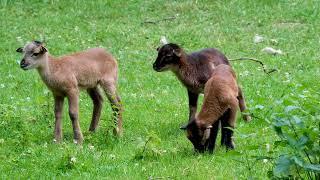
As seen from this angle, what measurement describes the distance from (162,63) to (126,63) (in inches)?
179

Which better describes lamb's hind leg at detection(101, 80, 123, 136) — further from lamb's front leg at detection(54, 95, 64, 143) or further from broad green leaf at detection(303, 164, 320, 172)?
broad green leaf at detection(303, 164, 320, 172)

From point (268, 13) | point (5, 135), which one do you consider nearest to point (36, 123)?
point (5, 135)

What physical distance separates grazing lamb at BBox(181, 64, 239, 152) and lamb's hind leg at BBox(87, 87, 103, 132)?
221cm

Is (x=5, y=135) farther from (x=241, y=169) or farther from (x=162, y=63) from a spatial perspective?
(x=241, y=169)

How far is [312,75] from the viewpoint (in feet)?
47.5

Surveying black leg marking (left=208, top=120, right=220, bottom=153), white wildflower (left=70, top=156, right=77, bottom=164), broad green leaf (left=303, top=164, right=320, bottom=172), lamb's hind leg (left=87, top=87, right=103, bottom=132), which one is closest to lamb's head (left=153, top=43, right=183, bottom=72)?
lamb's hind leg (left=87, top=87, right=103, bottom=132)

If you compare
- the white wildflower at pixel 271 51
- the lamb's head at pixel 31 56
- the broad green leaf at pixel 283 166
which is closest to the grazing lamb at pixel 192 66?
the lamb's head at pixel 31 56

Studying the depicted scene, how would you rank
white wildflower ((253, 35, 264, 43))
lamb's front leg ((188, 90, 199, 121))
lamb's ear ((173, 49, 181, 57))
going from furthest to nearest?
1. white wildflower ((253, 35, 264, 43))
2. lamb's ear ((173, 49, 181, 57))
3. lamb's front leg ((188, 90, 199, 121))

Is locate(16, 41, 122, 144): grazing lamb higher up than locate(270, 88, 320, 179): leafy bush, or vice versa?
locate(270, 88, 320, 179): leafy bush

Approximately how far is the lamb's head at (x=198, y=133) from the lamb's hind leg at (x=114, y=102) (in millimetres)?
1567

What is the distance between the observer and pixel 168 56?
1174cm

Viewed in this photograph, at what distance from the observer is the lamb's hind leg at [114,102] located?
10727 millimetres

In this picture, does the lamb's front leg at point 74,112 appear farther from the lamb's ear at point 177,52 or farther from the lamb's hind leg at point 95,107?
the lamb's ear at point 177,52

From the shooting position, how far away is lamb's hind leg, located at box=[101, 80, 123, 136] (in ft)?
35.2
